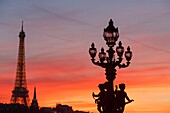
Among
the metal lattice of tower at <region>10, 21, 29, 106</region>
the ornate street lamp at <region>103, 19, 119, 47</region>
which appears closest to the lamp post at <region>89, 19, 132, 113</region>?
the ornate street lamp at <region>103, 19, 119, 47</region>

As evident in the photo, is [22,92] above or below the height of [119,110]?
above

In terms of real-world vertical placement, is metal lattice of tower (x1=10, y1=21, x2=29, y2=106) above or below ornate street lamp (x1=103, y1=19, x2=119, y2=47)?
above

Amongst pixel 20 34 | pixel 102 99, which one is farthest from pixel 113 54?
pixel 20 34

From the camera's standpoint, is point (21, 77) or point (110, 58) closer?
point (110, 58)

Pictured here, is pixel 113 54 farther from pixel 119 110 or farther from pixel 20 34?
pixel 20 34

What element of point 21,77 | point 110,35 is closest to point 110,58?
point 110,35

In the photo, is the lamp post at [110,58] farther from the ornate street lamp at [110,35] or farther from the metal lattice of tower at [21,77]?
the metal lattice of tower at [21,77]

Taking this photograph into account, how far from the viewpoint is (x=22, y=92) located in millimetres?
184500

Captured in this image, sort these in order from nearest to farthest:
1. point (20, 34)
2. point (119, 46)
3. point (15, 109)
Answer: point (119, 46), point (20, 34), point (15, 109)

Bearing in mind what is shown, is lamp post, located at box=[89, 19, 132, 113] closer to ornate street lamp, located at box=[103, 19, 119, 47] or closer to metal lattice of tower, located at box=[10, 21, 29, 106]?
ornate street lamp, located at box=[103, 19, 119, 47]

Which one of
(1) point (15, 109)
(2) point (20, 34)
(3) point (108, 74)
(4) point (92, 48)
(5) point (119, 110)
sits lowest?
(5) point (119, 110)

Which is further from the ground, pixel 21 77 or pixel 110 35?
pixel 21 77

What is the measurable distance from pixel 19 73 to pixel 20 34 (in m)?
13.0

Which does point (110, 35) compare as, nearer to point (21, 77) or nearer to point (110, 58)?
point (110, 58)
